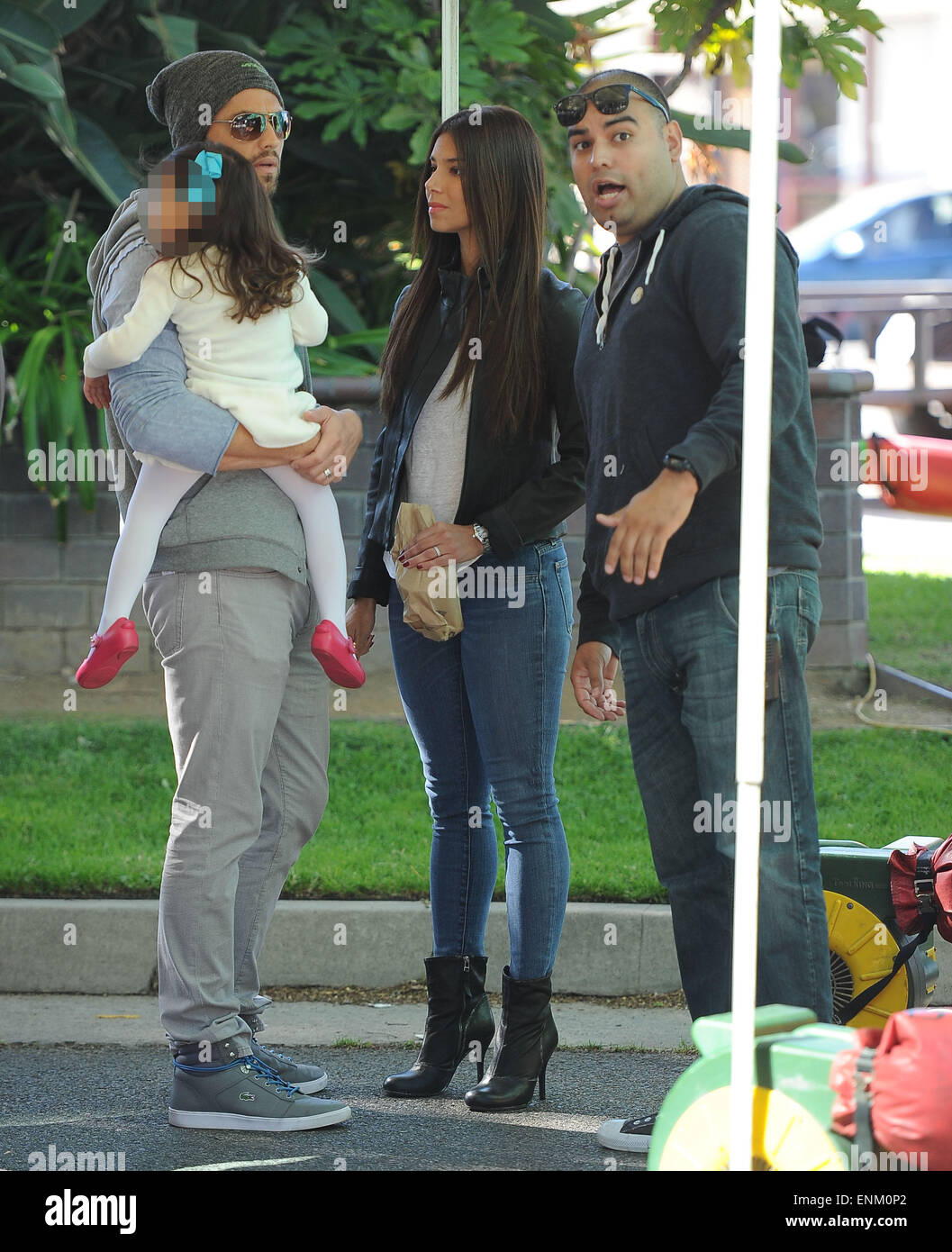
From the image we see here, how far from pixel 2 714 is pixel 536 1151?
4.22 m

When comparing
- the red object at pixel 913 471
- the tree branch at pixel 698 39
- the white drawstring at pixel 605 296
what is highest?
the tree branch at pixel 698 39

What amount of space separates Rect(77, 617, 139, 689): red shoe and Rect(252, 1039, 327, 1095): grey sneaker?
0.85m

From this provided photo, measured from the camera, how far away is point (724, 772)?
111 inches

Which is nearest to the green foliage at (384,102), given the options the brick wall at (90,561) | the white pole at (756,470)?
the brick wall at (90,561)

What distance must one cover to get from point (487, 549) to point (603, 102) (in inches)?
35.5

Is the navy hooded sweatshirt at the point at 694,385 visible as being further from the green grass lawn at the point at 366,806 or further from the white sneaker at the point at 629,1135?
the green grass lawn at the point at 366,806

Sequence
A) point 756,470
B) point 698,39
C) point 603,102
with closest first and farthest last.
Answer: point 756,470
point 603,102
point 698,39

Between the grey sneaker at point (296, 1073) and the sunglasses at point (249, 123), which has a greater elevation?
the sunglasses at point (249, 123)

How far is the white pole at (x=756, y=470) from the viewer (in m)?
2.25

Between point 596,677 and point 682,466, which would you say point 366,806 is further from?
point 682,466

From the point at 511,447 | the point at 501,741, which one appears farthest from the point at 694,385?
the point at 501,741

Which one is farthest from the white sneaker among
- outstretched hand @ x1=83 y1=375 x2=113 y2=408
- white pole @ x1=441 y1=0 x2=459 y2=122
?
white pole @ x1=441 y1=0 x2=459 y2=122

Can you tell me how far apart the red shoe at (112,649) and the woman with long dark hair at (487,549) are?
566 mm
